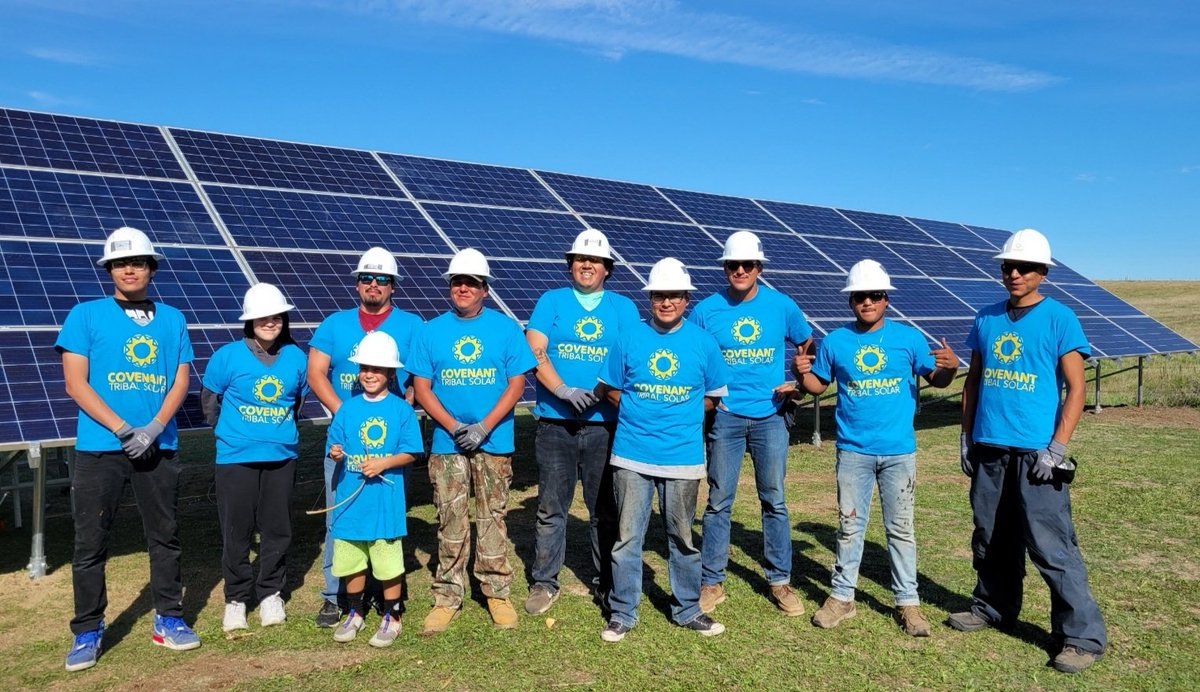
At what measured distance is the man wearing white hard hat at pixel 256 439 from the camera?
5586 mm

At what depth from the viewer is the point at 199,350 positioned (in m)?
7.36

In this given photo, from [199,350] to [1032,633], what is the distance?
668 centimetres

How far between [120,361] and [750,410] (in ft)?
12.8

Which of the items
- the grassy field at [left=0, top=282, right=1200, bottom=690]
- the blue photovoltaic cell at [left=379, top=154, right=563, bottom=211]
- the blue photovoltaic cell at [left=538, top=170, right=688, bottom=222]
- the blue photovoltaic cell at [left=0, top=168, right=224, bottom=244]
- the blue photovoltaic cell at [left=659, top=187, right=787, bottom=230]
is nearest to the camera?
the grassy field at [left=0, top=282, right=1200, bottom=690]

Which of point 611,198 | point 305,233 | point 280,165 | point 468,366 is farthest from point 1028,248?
point 611,198

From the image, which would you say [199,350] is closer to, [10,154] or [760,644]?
[10,154]

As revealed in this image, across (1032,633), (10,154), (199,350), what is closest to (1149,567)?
(1032,633)

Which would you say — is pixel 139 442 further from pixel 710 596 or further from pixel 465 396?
pixel 710 596

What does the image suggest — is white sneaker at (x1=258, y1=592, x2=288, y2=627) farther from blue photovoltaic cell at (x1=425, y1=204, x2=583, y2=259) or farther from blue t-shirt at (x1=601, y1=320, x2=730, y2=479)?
blue photovoltaic cell at (x1=425, y1=204, x2=583, y2=259)

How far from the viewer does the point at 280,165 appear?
37.4 feet

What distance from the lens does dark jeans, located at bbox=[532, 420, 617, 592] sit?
19.1ft

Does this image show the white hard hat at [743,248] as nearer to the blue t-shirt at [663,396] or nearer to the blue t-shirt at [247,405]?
the blue t-shirt at [663,396]

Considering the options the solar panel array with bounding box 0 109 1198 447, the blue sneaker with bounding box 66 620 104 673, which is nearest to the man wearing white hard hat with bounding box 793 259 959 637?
the blue sneaker with bounding box 66 620 104 673

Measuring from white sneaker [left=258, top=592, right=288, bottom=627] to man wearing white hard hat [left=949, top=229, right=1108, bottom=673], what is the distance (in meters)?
4.59
